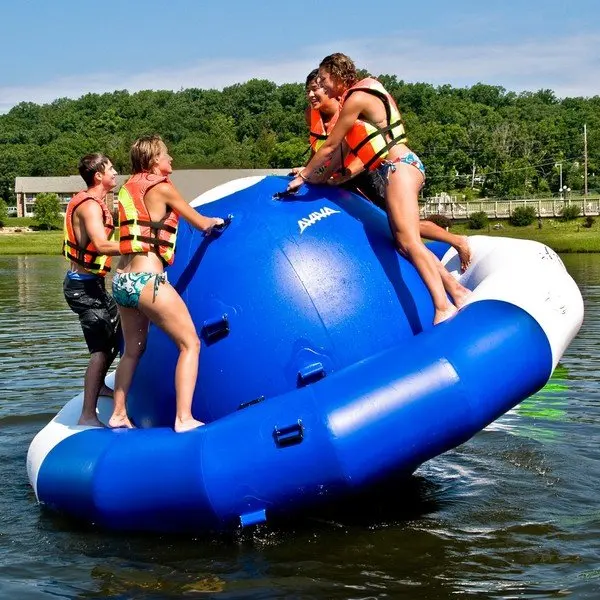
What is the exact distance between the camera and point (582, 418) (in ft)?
29.2

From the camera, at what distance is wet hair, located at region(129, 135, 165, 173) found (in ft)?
20.2

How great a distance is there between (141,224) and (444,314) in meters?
1.89

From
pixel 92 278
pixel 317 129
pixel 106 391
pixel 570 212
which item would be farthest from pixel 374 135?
pixel 570 212

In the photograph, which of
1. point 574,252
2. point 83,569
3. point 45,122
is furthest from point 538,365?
point 45,122

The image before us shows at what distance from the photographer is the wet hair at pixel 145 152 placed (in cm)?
616

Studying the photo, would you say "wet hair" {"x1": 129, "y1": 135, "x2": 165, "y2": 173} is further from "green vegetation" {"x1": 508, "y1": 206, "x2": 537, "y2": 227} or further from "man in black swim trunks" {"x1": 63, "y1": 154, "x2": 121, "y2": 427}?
"green vegetation" {"x1": 508, "y1": 206, "x2": 537, "y2": 227}

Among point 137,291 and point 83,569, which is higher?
point 137,291

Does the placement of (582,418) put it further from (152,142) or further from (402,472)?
(152,142)

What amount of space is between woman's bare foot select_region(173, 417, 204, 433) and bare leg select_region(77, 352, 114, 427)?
3.65ft

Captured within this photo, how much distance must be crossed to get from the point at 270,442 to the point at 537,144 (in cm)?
8888

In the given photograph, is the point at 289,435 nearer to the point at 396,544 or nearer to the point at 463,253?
the point at 396,544

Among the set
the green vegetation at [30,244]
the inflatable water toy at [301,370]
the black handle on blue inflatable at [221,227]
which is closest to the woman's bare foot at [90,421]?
the inflatable water toy at [301,370]

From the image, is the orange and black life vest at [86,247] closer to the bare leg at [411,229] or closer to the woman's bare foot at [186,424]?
the woman's bare foot at [186,424]

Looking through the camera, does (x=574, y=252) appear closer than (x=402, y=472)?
No
